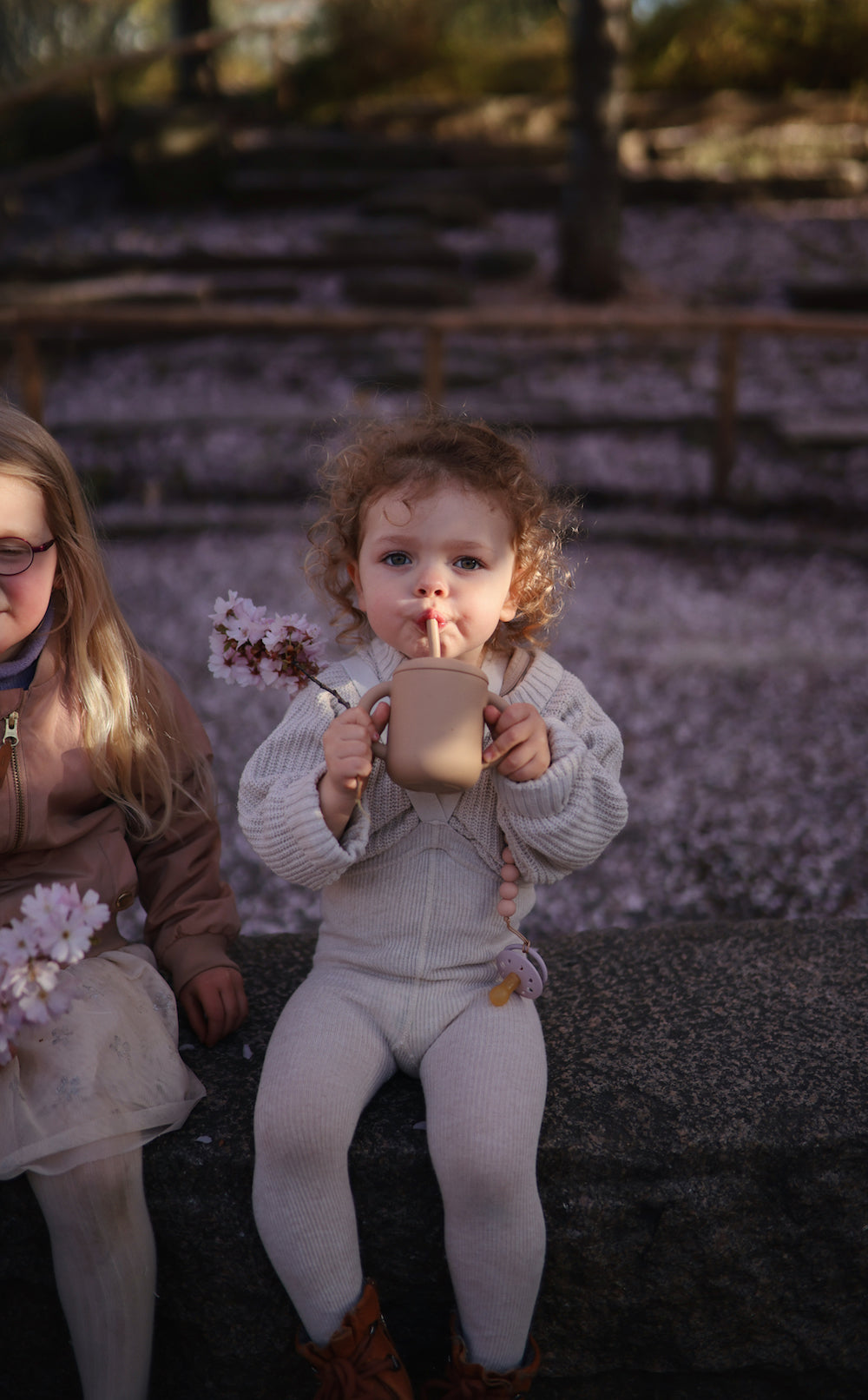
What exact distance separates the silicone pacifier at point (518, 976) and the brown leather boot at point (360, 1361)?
445mm

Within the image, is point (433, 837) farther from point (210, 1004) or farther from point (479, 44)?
point (479, 44)

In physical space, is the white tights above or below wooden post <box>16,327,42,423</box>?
below

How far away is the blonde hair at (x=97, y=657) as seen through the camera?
1695mm

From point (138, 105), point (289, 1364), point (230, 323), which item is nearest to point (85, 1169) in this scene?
point (289, 1364)

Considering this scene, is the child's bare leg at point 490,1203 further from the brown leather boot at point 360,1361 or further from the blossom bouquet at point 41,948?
the blossom bouquet at point 41,948

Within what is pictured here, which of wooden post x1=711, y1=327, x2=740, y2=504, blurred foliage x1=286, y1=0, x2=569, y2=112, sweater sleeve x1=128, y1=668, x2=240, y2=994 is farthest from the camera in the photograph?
blurred foliage x1=286, y1=0, x2=569, y2=112

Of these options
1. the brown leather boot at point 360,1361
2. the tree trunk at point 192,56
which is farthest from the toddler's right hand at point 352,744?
the tree trunk at point 192,56

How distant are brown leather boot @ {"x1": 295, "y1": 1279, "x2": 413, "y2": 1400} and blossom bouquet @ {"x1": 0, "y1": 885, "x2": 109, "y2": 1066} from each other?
23.1 inches

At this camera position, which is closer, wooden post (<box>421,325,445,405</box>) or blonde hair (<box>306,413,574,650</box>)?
blonde hair (<box>306,413,574,650</box>)

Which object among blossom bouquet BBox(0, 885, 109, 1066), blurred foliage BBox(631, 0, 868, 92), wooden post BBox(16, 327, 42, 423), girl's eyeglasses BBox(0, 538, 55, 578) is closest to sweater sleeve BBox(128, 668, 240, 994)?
girl's eyeglasses BBox(0, 538, 55, 578)

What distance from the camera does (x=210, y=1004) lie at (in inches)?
73.0

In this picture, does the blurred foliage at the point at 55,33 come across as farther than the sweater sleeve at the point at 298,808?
Yes

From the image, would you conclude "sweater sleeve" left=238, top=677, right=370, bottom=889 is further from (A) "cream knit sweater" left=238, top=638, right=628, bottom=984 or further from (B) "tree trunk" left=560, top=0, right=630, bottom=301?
(B) "tree trunk" left=560, top=0, right=630, bottom=301

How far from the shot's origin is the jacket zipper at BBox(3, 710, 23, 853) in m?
1.66
